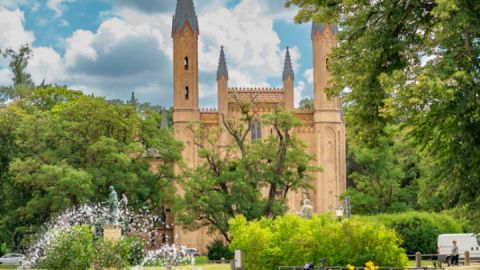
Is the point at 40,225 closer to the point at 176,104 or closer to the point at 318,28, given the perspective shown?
the point at 176,104

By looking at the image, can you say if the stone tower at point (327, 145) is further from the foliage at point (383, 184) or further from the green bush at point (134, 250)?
the green bush at point (134, 250)

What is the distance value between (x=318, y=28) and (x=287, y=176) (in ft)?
89.1

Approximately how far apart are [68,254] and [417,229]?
27.4 metres

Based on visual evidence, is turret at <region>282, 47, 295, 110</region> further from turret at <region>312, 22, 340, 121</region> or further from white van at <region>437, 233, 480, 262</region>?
white van at <region>437, 233, 480, 262</region>

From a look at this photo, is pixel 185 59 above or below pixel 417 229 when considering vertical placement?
above

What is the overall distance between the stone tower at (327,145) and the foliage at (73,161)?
20481 millimetres

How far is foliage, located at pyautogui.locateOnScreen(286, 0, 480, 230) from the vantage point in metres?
14.8

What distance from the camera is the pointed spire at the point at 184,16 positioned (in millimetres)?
69125

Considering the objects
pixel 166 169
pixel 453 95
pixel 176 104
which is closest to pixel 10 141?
pixel 166 169

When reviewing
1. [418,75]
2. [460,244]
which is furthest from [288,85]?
[418,75]

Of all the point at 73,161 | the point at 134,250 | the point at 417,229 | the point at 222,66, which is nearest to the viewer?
the point at 134,250

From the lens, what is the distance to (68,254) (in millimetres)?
23172

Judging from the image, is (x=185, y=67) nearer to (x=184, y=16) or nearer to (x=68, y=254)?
(x=184, y=16)

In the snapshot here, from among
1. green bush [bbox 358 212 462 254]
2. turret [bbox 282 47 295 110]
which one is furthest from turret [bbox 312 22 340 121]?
green bush [bbox 358 212 462 254]
